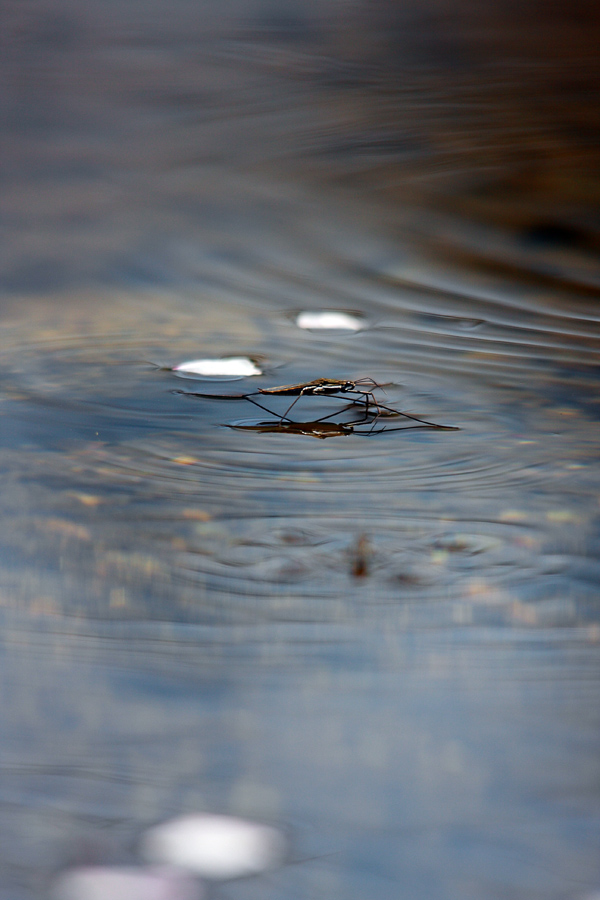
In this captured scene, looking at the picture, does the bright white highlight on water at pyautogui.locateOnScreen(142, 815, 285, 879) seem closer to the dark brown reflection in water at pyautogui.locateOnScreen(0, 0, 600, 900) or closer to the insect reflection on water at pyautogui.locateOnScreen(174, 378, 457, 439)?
the dark brown reflection in water at pyautogui.locateOnScreen(0, 0, 600, 900)

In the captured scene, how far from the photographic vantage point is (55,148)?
195 cm

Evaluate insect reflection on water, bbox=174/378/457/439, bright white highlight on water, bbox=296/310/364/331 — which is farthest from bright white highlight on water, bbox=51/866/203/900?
bright white highlight on water, bbox=296/310/364/331

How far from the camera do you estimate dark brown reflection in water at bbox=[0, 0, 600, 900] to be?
19.9 inches

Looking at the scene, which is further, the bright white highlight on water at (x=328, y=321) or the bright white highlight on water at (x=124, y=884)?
the bright white highlight on water at (x=328, y=321)

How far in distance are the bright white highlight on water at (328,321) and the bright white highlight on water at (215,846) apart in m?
0.93

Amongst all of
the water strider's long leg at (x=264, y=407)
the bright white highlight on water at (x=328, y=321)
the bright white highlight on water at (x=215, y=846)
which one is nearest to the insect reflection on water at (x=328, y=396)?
the water strider's long leg at (x=264, y=407)

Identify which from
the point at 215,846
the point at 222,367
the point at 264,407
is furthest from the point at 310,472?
the point at 215,846

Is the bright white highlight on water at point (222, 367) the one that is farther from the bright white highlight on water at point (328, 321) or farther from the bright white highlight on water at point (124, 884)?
the bright white highlight on water at point (124, 884)

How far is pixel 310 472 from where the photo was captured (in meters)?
0.89

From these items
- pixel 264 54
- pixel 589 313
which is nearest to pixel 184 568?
pixel 589 313

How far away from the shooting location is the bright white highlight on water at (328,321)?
4.35 ft

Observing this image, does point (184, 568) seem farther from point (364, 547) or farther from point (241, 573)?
point (364, 547)

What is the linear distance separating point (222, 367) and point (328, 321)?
254 mm

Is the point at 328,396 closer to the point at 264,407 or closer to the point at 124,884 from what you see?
the point at 264,407
